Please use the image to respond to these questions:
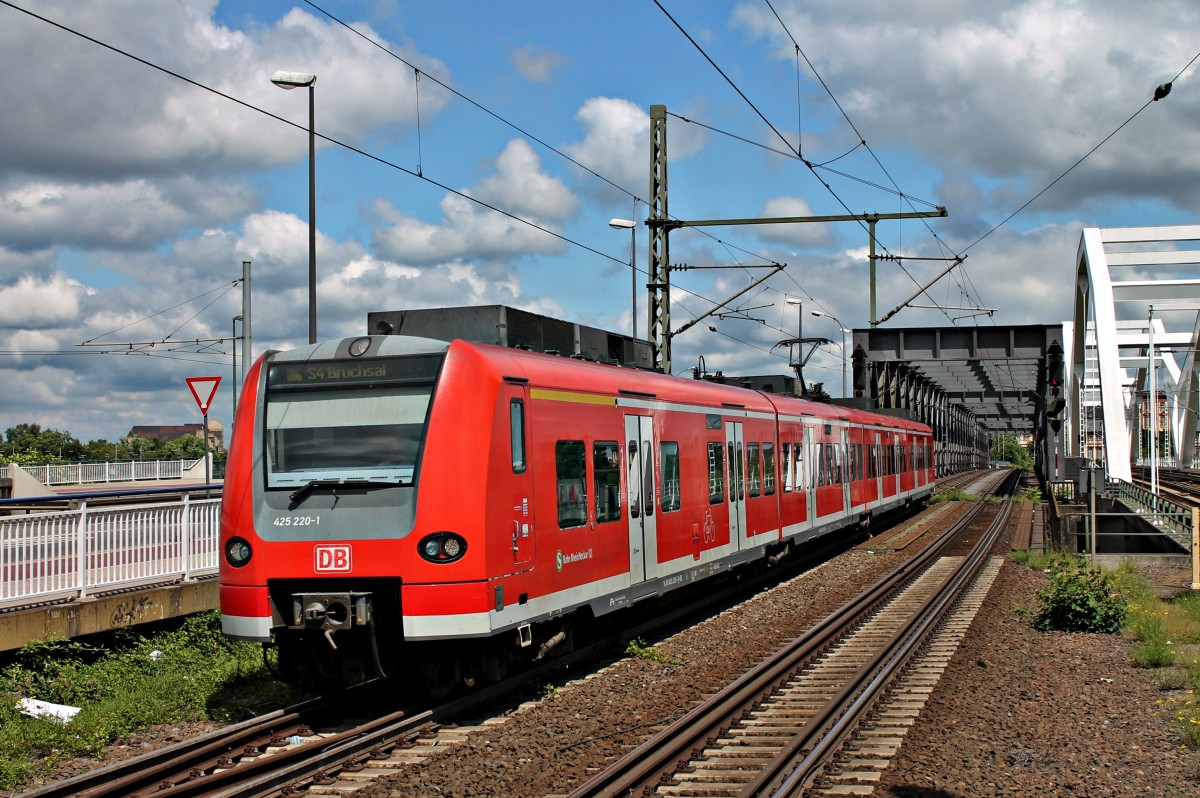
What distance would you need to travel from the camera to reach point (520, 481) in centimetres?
1009

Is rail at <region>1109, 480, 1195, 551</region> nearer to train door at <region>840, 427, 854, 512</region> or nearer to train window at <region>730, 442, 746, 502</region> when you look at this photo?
train door at <region>840, 427, 854, 512</region>

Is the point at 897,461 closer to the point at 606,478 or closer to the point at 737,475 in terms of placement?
the point at 737,475

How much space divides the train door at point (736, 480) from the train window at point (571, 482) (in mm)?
5403

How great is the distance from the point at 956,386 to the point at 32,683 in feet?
256

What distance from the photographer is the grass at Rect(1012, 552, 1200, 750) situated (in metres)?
9.88

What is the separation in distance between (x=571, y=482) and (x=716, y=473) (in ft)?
16.5

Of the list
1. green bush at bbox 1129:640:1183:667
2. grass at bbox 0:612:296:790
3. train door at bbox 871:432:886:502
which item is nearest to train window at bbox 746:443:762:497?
green bush at bbox 1129:640:1183:667

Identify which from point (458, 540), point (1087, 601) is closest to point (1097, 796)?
point (458, 540)

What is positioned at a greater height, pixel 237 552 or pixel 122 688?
pixel 237 552

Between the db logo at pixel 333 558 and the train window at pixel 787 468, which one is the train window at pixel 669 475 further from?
the train window at pixel 787 468

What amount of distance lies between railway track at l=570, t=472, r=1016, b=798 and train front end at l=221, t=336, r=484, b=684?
2.15 meters

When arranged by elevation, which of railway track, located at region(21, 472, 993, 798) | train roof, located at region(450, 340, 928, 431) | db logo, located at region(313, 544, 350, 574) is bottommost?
railway track, located at region(21, 472, 993, 798)

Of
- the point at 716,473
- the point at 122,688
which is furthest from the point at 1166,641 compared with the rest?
the point at 122,688

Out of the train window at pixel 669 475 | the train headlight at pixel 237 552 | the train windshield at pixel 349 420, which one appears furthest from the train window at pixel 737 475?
the train headlight at pixel 237 552
